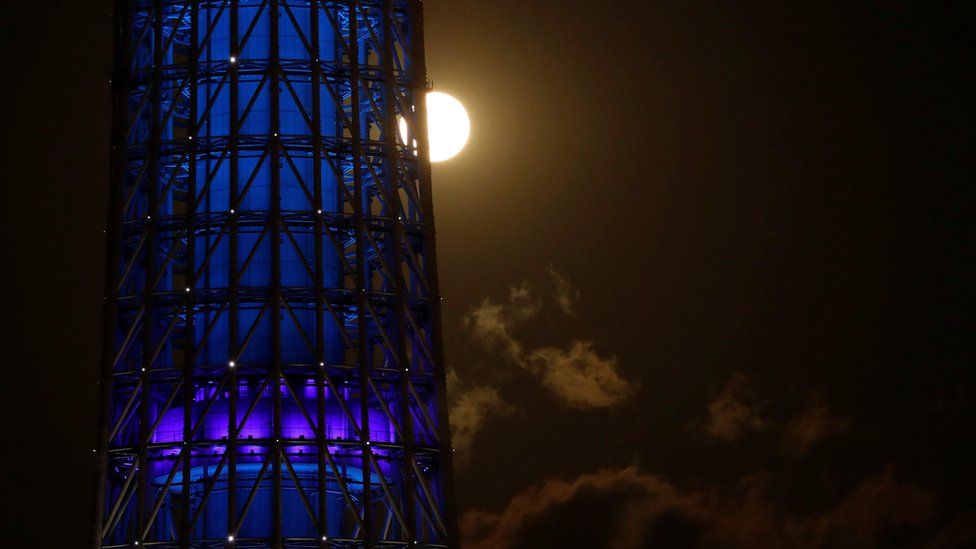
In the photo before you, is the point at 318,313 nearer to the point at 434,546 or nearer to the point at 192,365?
the point at 192,365

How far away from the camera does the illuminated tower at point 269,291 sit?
279 feet

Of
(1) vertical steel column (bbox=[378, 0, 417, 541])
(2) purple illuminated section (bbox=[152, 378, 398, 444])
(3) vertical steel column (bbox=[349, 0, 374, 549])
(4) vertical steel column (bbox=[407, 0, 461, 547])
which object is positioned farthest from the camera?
(4) vertical steel column (bbox=[407, 0, 461, 547])

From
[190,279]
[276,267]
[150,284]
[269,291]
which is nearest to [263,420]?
[269,291]

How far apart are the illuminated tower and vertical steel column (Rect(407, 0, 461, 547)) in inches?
5.0

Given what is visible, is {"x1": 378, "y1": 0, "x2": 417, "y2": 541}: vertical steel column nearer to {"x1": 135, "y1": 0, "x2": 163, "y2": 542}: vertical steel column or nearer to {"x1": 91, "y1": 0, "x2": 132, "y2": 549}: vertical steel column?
{"x1": 135, "y1": 0, "x2": 163, "y2": 542}: vertical steel column

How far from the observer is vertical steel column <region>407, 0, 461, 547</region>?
87750mm

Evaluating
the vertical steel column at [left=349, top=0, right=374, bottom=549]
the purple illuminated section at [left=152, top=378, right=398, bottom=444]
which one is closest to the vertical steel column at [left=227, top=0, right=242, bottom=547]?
the purple illuminated section at [left=152, top=378, right=398, bottom=444]

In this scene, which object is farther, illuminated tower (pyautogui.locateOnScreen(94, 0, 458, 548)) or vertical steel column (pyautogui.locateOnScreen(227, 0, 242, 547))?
illuminated tower (pyautogui.locateOnScreen(94, 0, 458, 548))

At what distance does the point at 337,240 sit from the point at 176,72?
13493 millimetres

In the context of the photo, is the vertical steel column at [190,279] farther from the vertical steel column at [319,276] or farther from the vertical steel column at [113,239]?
the vertical steel column at [319,276]

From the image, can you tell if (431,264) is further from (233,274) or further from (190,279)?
(190,279)

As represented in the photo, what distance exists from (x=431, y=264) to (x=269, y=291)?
10216 millimetres

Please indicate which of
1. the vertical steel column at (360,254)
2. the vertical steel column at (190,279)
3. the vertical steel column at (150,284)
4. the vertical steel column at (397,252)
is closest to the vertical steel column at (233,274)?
the vertical steel column at (190,279)

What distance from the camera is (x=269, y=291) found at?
86750 millimetres
